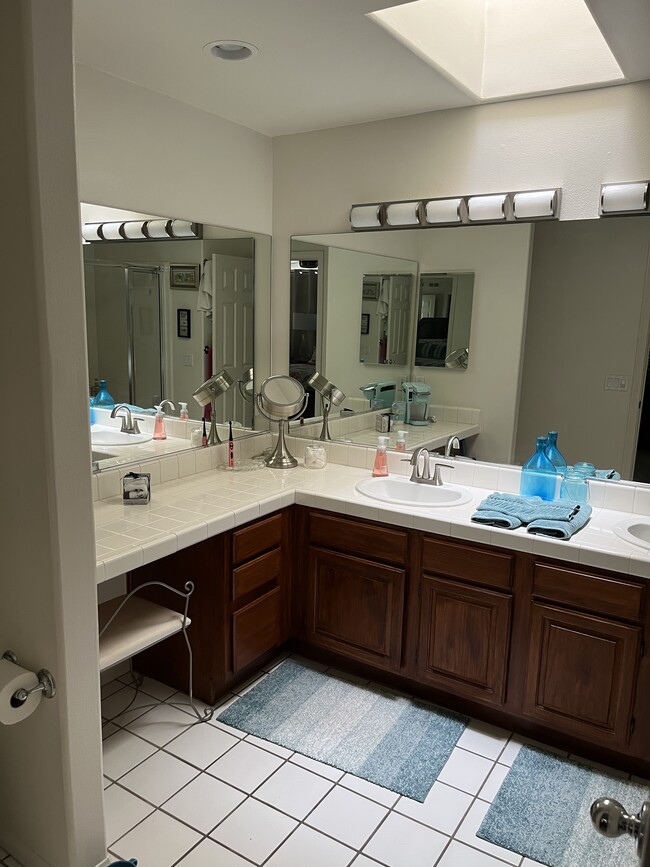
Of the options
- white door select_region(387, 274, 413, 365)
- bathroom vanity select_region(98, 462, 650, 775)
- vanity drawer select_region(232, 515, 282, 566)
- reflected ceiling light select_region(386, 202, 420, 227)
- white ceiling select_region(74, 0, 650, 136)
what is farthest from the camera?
white door select_region(387, 274, 413, 365)

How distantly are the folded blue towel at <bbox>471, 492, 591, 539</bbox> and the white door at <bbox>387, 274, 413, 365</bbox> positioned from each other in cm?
83

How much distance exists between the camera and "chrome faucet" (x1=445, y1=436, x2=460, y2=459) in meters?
2.95

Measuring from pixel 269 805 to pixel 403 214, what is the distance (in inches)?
93.9

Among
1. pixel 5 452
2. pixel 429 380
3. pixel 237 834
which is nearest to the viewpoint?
pixel 5 452

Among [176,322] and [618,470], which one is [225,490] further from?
[618,470]

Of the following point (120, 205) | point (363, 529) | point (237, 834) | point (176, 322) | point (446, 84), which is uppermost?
point (446, 84)

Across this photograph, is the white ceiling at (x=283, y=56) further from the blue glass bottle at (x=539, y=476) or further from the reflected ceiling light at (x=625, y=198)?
the blue glass bottle at (x=539, y=476)

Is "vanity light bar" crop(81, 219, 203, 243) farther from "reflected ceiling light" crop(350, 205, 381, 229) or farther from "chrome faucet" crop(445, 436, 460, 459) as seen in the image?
"chrome faucet" crop(445, 436, 460, 459)

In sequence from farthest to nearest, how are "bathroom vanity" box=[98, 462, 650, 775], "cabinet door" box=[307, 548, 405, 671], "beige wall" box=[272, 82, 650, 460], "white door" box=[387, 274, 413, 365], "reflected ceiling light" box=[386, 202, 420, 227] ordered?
"white door" box=[387, 274, 413, 365], "reflected ceiling light" box=[386, 202, 420, 227], "cabinet door" box=[307, 548, 405, 671], "beige wall" box=[272, 82, 650, 460], "bathroom vanity" box=[98, 462, 650, 775]

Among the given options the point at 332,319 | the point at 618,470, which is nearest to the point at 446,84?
the point at 332,319

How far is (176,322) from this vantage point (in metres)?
2.85

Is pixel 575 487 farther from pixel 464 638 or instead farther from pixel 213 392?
pixel 213 392

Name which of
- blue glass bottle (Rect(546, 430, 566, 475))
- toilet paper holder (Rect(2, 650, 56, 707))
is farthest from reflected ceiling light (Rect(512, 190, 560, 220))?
toilet paper holder (Rect(2, 650, 56, 707))

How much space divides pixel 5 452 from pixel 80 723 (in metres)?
0.71
